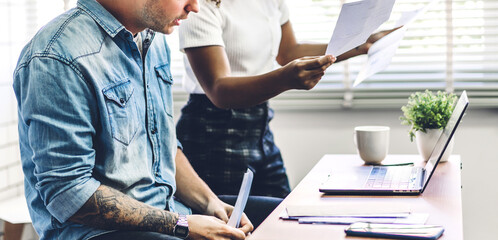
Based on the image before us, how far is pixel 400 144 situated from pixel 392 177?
47.7 inches

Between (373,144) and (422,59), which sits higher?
(422,59)

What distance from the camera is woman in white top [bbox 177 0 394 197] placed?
188cm

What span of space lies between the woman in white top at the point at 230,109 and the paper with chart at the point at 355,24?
443 millimetres

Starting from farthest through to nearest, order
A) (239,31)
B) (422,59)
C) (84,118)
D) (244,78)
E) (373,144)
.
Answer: (422,59), (239,31), (373,144), (244,78), (84,118)

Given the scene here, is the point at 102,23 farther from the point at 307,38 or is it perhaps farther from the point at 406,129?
the point at 406,129

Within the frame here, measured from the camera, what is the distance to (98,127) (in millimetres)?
1358

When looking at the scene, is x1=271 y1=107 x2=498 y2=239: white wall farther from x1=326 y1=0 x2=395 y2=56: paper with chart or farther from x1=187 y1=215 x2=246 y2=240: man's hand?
x1=187 y1=215 x2=246 y2=240: man's hand

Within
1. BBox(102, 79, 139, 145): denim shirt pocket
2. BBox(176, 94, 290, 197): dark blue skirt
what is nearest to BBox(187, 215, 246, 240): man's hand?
BBox(102, 79, 139, 145): denim shirt pocket

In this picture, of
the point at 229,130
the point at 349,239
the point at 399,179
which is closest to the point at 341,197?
the point at 399,179

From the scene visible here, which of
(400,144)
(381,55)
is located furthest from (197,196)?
(400,144)

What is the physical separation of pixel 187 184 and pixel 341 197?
44 centimetres

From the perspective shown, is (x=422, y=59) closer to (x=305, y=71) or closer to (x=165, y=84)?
(x=305, y=71)

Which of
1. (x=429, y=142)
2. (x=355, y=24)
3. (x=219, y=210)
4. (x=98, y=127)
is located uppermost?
(x=355, y=24)

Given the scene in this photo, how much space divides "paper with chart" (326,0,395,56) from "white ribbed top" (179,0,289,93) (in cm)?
49
